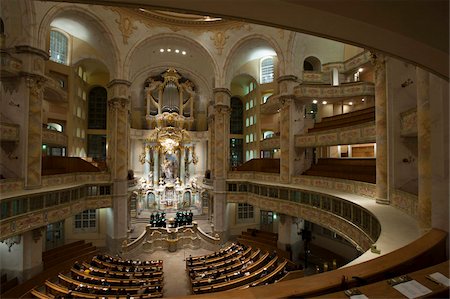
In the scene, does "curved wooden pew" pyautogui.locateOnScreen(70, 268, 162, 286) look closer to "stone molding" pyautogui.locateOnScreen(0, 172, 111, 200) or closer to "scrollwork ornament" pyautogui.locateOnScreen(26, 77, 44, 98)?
"stone molding" pyautogui.locateOnScreen(0, 172, 111, 200)

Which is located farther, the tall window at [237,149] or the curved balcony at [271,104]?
the tall window at [237,149]

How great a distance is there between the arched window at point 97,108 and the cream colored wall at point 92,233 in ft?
29.6

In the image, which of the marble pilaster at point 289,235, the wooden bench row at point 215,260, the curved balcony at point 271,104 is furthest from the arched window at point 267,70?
the wooden bench row at point 215,260

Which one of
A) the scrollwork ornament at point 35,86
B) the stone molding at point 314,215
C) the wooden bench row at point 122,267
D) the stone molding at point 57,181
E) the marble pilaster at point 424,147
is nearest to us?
the marble pilaster at point 424,147

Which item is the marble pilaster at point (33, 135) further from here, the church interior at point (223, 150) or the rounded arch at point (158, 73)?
the rounded arch at point (158, 73)

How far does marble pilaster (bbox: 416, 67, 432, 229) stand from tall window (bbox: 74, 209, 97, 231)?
1809 cm

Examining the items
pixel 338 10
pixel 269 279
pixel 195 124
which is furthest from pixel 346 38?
pixel 195 124

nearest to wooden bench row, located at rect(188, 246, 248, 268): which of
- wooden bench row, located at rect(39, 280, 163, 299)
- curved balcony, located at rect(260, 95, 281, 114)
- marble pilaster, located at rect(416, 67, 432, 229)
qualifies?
wooden bench row, located at rect(39, 280, 163, 299)

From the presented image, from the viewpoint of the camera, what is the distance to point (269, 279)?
33.4ft

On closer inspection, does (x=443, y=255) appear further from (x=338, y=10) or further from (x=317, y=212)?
(x=317, y=212)

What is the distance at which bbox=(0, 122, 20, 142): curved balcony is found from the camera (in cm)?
977

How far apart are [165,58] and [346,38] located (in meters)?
21.4

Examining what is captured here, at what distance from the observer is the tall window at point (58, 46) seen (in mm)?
16709

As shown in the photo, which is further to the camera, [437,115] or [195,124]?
[195,124]
